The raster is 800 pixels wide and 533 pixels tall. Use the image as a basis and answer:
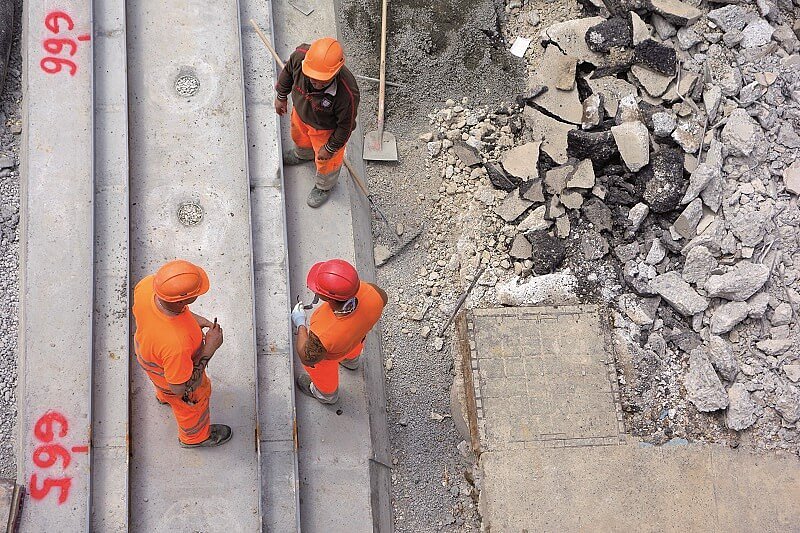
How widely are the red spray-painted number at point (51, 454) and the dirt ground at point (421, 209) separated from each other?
256cm

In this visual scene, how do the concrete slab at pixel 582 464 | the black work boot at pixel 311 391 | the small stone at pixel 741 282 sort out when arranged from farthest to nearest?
the small stone at pixel 741 282, the concrete slab at pixel 582 464, the black work boot at pixel 311 391

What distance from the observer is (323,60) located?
5.09 meters

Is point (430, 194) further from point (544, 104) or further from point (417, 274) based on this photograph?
point (544, 104)

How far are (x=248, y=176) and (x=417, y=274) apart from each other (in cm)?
179

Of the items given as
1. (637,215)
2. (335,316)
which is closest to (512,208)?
(637,215)

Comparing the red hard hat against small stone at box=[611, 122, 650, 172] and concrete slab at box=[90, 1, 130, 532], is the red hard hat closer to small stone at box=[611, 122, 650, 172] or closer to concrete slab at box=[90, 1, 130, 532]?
concrete slab at box=[90, 1, 130, 532]

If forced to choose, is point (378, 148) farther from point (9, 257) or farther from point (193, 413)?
point (9, 257)

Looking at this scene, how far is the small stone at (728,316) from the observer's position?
6.28 meters

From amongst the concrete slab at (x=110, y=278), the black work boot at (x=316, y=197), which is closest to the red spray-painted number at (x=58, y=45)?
the concrete slab at (x=110, y=278)

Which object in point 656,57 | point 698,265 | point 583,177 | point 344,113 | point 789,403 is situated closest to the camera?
point 344,113

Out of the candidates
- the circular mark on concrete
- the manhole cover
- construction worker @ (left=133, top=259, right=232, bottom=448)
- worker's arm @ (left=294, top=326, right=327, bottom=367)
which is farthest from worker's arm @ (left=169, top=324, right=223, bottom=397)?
the manhole cover

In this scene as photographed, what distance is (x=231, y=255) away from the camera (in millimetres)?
6051

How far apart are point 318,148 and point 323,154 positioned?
0.22 ft

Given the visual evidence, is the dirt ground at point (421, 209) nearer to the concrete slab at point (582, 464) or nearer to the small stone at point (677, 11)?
the concrete slab at point (582, 464)
